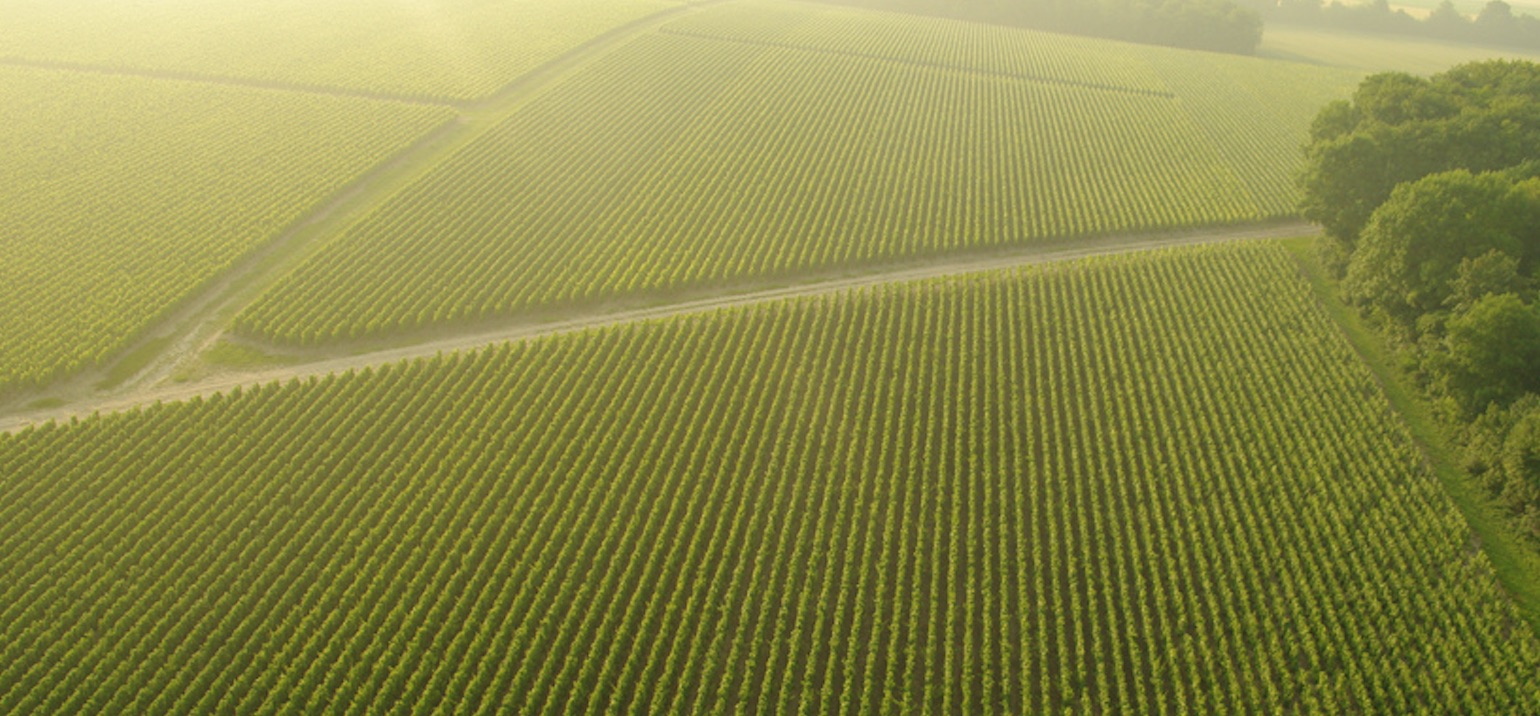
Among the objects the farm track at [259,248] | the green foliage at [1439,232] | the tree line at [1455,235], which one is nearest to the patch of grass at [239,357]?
the farm track at [259,248]

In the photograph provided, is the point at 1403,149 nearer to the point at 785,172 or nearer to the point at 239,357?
the point at 785,172

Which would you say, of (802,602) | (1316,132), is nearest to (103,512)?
(802,602)


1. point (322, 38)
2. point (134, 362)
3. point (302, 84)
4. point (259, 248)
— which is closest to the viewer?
point (134, 362)

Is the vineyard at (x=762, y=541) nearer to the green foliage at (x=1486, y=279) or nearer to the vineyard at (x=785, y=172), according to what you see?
the green foliage at (x=1486, y=279)

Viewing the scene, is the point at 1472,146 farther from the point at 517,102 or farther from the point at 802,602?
the point at 517,102

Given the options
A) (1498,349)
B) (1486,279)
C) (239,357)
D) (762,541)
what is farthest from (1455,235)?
(239,357)

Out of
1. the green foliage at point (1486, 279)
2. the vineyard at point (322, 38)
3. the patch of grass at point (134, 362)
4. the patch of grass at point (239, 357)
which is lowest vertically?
the patch of grass at point (134, 362)
